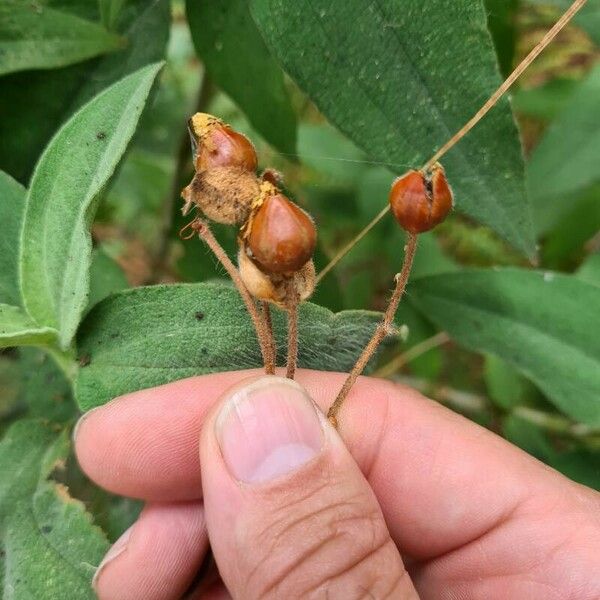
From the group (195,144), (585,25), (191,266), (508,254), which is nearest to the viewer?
(195,144)

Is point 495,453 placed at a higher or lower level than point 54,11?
lower

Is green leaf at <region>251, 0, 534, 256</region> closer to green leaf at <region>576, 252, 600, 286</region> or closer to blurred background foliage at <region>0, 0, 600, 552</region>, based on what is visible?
blurred background foliage at <region>0, 0, 600, 552</region>

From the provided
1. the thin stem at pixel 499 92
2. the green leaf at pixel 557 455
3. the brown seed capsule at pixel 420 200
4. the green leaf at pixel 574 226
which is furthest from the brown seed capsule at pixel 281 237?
the green leaf at pixel 574 226

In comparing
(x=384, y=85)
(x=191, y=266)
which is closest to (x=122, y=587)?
(x=191, y=266)

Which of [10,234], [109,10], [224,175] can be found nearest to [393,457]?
[224,175]

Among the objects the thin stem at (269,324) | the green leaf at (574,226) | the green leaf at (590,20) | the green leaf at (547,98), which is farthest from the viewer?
the green leaf at (547,98)

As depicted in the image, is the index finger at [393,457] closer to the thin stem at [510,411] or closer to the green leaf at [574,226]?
the thin stem at [510,411]

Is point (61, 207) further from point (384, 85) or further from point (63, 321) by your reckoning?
point (384, 85)
